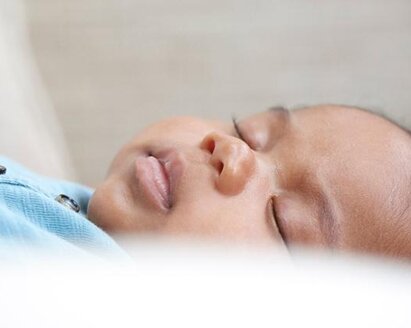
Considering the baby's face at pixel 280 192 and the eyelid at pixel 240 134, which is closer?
the baby's face at pixel 280 192

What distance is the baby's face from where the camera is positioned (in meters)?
0.56

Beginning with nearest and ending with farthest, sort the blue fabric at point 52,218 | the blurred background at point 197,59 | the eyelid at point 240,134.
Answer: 1. the blue fabric at point 52,218
2. the eyelid at point 240,134
3. the blurred background at point 197,59

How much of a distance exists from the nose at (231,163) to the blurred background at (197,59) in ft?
1.76

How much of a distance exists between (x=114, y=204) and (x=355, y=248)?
0.63ft

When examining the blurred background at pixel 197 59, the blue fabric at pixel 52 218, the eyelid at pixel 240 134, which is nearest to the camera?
the blue fabric at pixel 52 218

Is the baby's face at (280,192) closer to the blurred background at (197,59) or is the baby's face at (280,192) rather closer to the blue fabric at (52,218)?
the blue fabric at (52,218)

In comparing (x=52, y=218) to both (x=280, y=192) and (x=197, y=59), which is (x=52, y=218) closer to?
(x=280, y=192)

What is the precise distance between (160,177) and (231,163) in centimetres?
6

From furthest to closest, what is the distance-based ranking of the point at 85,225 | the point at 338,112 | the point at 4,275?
the point at 338,112 → the point at 85,225 → the point at 4,275

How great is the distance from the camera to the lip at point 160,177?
575 mm

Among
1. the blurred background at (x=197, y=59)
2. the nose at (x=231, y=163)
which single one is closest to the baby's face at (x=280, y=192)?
the nose at (x=231, y=163)

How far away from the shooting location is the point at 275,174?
1.97ft

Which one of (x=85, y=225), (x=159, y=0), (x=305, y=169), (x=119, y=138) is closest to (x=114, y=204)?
(x=85, y=225)

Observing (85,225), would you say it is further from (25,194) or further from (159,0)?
(159,0)
